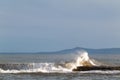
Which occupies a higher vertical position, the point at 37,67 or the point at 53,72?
the point at 37,67

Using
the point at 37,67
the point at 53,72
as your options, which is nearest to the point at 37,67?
the point at 37,67

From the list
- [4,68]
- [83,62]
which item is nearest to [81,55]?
[83,62]

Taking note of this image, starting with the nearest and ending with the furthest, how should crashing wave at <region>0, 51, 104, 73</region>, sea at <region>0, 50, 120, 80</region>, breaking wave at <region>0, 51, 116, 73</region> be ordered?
sea at <region>0, 50, 120, 80</region>
breaking wave at <region>0, 51, 116, 73</region>
crashing wave at <region>0, 51, 104, 73</region>

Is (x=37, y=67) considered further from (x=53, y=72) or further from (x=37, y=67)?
(x=53, y=72)

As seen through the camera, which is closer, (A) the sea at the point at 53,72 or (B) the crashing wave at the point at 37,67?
(A) the sea at the point at 53,72

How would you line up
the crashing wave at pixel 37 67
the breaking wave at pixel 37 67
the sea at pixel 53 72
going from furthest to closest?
the crashing wave at pixel 37 67 → the breaking wave at pixel 37 67 → the sea at pixel 53 72

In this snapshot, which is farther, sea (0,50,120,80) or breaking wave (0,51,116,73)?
breaking wave (0,51,116,73)

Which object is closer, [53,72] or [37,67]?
[53,72]

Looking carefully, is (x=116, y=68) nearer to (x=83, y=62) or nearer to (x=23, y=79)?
(x=83, y=62)

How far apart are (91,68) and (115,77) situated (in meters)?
9.63

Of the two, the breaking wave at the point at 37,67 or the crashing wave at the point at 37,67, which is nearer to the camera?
the breaking wave at the point at 37,67

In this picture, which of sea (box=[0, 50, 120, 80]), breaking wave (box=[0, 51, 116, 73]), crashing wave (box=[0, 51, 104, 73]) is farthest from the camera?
crashing wave (box=[0, 51, 104, 73])

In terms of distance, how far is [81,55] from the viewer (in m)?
70.6

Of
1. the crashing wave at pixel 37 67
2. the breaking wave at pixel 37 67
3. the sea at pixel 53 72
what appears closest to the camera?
the sea at pixel 53 72
